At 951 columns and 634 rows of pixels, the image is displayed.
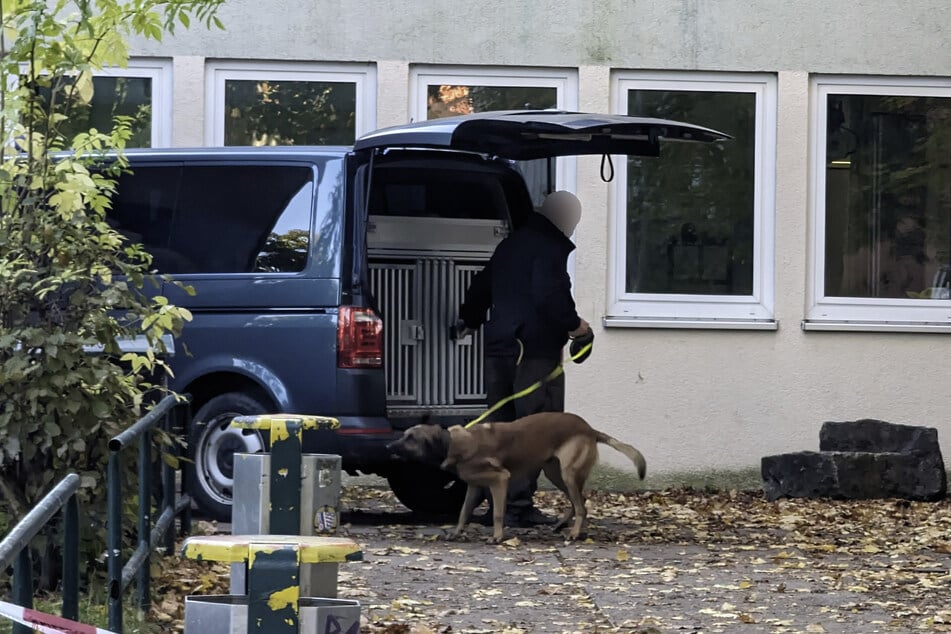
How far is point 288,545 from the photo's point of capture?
13.2 ft

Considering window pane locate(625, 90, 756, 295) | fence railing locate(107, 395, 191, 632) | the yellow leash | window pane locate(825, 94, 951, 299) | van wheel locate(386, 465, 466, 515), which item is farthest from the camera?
window pane locate(825, 94, 951, 299)

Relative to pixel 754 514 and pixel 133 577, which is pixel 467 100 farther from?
pixel 133 577

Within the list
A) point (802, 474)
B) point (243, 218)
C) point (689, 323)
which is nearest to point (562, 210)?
point (243, 218)

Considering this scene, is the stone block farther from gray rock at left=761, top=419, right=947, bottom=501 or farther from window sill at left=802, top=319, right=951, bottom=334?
window sill at left=802, top=319, right=951, bottom=334

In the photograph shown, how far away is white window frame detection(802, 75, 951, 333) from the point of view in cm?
1452

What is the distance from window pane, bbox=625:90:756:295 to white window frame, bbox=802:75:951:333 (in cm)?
53

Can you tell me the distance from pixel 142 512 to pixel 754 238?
28.9 ft

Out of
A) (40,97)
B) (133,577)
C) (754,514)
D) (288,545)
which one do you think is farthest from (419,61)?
(288,545)

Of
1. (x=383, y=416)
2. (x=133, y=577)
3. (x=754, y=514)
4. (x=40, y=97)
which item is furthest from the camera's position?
(x=754, y=514)

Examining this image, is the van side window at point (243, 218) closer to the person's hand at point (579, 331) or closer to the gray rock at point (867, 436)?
the person's hand at point (579, 331)

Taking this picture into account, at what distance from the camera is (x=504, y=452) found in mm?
10047

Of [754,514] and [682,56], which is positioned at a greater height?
[682,56]

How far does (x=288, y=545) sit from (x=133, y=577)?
2.43 m

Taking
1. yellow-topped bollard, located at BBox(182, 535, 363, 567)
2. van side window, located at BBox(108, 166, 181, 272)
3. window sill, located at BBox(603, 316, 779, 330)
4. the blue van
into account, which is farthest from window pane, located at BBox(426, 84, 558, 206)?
yellow-topped bollard, located at BBox(182, 535, 363, 567)
